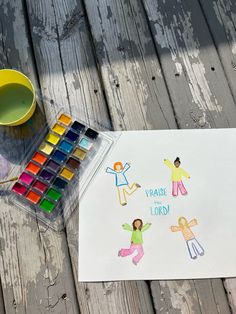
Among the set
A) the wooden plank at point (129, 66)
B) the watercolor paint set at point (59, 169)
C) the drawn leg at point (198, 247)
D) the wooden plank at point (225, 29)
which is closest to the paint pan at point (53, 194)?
the watercolor paint set at point (59, 169)

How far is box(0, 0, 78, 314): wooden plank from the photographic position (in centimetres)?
94

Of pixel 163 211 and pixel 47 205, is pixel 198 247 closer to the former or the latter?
pixel 163 211

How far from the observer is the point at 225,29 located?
1149 mm

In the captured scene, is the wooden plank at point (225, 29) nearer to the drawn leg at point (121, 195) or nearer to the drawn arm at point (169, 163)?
the drawn arm at point (169, 163)

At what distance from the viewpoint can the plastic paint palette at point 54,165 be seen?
988 mm

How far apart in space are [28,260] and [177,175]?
40 cm

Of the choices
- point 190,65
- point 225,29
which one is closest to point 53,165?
point 190,65

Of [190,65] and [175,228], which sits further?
[190,65]

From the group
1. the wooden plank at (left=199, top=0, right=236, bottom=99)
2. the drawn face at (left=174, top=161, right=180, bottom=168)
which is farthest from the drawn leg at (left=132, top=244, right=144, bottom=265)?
the wooden plank at (left=199, top=0, right=236, bottom=99)

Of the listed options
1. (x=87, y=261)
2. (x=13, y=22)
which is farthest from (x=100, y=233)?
(x=13, y=22)

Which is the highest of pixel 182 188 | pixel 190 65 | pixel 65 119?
pixel 190 65

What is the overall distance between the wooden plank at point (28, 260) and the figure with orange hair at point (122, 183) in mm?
164

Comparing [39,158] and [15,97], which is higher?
[15,97]

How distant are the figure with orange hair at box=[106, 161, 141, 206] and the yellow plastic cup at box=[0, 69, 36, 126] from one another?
24 cm
